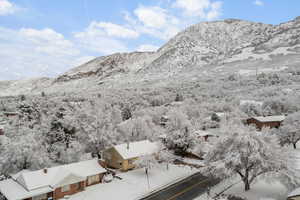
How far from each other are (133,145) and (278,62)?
466ft

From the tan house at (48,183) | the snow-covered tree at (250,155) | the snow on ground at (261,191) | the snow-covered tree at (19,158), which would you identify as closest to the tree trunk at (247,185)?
the snow on ground at (261,191)

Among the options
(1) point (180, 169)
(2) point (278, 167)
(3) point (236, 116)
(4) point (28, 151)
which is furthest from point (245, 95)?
(4) point (28, 151)

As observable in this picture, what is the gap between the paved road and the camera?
2509cm

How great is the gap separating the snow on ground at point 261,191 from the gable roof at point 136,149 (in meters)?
14.5

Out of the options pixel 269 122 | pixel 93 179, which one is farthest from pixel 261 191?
pixel 269 122

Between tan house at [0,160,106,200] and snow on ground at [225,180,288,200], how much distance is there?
17.6 m

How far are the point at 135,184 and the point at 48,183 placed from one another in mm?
10438

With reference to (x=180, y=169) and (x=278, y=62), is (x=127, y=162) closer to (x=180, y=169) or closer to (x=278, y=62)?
(x=180, y=169)

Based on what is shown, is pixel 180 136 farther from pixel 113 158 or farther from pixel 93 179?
pixel 93 179

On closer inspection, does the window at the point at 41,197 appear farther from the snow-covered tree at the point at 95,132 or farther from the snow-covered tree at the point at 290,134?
the snow-covered tree at the point at 290,134

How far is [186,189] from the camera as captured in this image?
1069 inches

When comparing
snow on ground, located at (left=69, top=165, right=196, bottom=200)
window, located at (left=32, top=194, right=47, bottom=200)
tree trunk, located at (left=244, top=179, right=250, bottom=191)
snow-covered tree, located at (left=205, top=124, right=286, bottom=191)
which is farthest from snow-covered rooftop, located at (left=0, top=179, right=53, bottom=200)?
tree trunk, located at (left=244, top=179, right=250, bottom=191)

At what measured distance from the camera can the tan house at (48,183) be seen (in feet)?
80.9

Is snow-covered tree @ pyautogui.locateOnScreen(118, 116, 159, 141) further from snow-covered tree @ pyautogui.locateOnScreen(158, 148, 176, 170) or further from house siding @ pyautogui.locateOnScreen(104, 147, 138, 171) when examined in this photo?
snow-covered tree @ pyautogui.locateOnScreen(158, 148, 176, 170)
